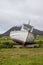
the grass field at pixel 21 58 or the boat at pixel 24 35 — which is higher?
the boat at pixel 24 35

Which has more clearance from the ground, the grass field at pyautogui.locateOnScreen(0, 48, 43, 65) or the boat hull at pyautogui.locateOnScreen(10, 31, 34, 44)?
the boat hull at pyautogui.locateOnScreen(10, 31, 34, 44)

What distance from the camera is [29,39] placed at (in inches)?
1799

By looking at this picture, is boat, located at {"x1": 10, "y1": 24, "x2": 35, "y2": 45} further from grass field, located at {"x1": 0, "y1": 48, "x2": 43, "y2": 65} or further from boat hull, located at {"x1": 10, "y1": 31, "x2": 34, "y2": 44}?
grass field, located at {"x1": 0, "y1": 48, "x2": 43, "y2": 65}

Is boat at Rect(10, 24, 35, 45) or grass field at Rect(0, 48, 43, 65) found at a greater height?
boat at Rect(10, 24, 35, 45)

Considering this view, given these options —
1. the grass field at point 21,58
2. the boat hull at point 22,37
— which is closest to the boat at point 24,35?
the boat hull at point 22,37

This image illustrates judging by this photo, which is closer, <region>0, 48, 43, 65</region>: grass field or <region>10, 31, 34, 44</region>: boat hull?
<region>0, 48, 43, 65</region>: grass field

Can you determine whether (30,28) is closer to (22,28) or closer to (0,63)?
(22,28)

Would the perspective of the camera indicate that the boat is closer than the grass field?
No

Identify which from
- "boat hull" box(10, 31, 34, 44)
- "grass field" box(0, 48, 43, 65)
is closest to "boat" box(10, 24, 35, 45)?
"boat hull" box(10, 31, 34, 44)

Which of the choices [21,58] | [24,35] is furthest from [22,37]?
[21,58]

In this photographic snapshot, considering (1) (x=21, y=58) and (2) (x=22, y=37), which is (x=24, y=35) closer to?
(2) (x=22, y=37)

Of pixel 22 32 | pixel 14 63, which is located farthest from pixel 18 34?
pixel 14 63

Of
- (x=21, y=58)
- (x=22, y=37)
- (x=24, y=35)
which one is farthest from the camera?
(x=22, y=37)

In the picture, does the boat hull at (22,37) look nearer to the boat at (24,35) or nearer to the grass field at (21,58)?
the boat at (24,35)
